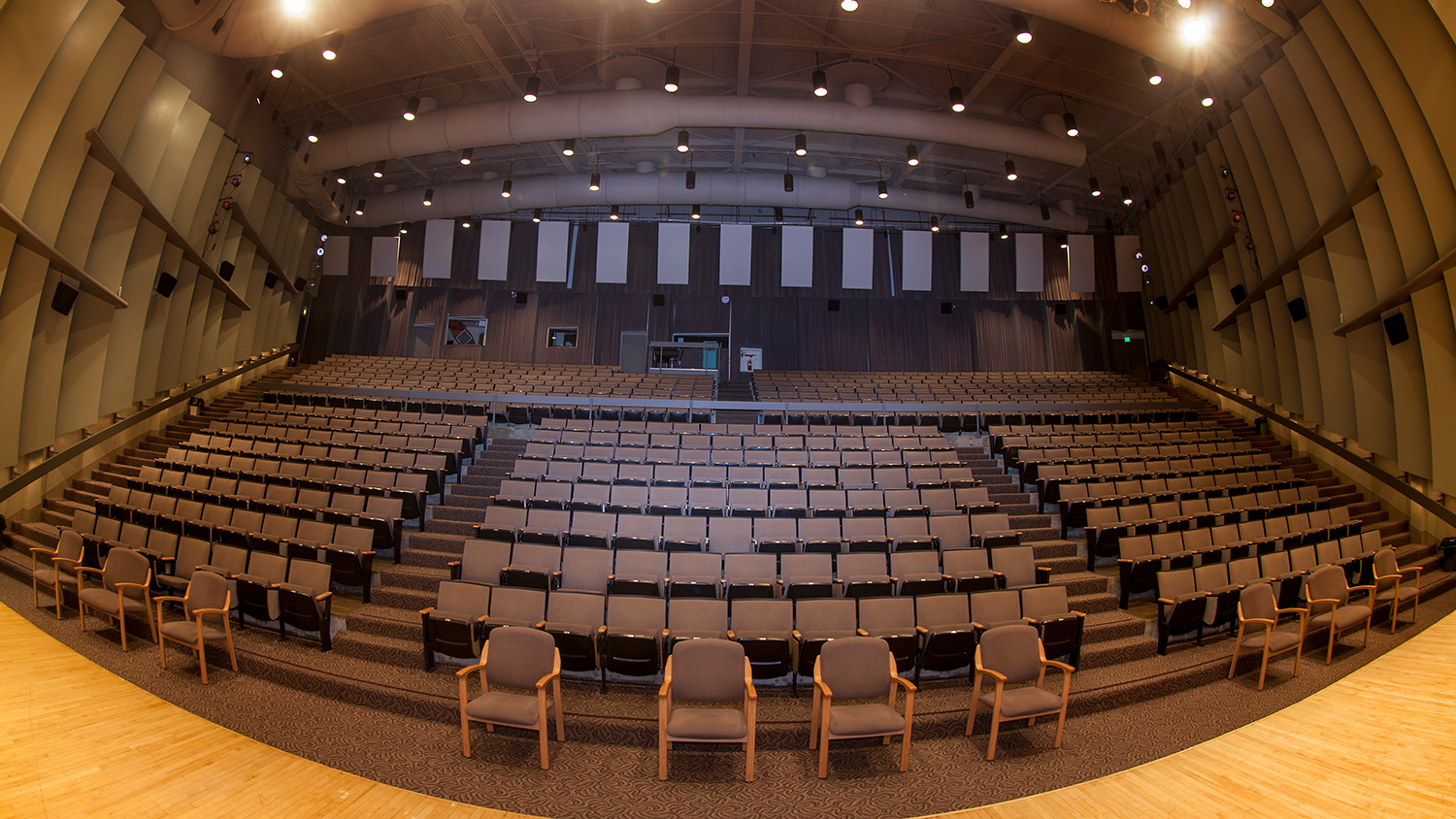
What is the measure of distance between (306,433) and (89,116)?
4.31m

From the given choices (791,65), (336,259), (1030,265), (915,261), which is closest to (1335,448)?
(1030,265)

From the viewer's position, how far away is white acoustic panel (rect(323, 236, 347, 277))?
1482cm

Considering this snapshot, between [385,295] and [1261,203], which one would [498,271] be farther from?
[1261,203]

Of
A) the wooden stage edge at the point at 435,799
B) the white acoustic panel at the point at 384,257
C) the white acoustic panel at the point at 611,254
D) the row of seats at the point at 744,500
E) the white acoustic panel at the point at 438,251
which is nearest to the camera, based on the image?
the wooden stage edge at the point at 435,799

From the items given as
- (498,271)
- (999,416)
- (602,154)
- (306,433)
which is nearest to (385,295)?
(498,271)

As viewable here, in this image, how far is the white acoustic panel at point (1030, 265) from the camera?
14562 mm

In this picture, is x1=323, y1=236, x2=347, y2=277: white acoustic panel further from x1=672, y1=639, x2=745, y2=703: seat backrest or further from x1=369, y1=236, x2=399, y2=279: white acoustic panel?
x1=672, y1=639, x2=745, y2=703: seat backrest

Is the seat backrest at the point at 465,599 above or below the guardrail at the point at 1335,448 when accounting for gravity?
below

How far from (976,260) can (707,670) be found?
1416 cm

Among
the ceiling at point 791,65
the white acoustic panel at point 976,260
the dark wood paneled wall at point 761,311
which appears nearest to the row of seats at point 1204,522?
the ceiling at point 791,65

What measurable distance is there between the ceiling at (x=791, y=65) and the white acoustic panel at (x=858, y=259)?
195cm

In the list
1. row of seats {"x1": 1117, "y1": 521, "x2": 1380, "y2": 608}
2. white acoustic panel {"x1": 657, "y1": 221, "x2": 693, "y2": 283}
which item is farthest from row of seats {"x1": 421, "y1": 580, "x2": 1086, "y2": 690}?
white acoustic panel {"x1": 657, "y1": 221, "x2": 693, "y2": 283}

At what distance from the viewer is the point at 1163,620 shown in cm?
419

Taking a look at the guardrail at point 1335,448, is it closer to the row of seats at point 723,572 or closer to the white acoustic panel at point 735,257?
the row of seats at point 723,572
